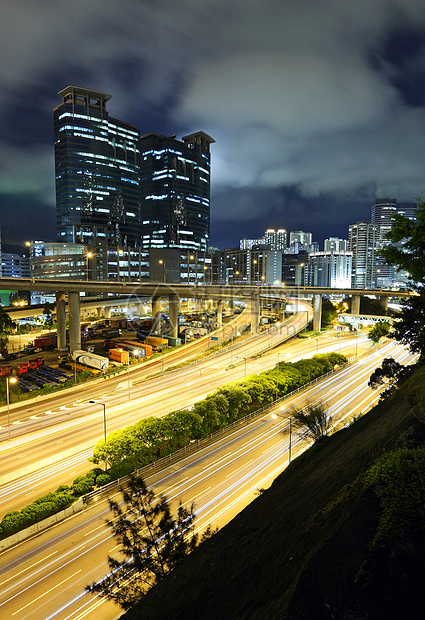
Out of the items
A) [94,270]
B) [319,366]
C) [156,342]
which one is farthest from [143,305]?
[319,366]

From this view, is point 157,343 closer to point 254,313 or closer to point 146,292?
point 146,292

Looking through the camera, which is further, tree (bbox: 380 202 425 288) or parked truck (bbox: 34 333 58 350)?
parked truck (bbox: 34 333 58 350)

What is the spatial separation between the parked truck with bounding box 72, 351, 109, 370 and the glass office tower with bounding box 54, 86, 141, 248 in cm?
12115

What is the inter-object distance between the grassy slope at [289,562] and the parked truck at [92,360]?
53.2 metres

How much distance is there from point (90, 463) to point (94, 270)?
14835 cm

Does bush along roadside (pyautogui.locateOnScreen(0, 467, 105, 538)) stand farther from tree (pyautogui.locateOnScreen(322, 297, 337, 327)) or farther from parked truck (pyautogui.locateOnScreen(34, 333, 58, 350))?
tree (pyautogui.locateOnScreen(322, 297, 337, 327))

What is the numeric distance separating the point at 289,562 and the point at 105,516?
2366 cm

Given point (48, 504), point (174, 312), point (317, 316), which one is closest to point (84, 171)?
point (174, 312)

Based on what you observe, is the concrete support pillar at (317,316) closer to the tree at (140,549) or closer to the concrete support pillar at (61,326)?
the concrete support pillar at (61,326)

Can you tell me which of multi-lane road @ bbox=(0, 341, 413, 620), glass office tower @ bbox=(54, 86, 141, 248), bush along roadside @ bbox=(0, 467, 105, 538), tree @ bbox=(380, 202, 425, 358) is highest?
glass office tower @ bbox=(54, 86, 141, 248)

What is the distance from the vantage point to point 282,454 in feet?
121

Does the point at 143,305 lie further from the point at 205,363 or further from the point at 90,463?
the point at 90,463

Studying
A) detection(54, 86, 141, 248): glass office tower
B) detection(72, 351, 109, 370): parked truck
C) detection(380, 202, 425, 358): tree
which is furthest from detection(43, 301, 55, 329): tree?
detection(380, 202, 425, 358): tree

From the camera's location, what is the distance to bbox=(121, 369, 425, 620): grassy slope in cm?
666
